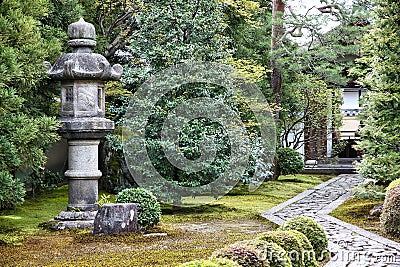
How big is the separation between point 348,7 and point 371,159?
8002 mm

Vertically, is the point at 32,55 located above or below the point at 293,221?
above

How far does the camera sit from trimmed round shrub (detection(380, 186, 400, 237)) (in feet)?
32.2

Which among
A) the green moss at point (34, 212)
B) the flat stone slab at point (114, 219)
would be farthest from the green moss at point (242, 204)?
the green moss at point (34, 212)

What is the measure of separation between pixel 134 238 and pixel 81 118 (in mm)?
2814

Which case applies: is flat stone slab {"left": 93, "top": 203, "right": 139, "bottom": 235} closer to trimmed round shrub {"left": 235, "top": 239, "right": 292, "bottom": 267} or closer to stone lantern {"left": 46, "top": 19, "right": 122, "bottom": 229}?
stone lantern {"left": 46, "top": 19, "right": 122, "bottom": 229}

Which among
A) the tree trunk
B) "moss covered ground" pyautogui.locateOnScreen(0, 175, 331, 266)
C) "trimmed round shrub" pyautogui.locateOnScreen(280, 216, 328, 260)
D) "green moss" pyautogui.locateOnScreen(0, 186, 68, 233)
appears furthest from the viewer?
the tree trunk

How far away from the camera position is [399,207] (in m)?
9.87

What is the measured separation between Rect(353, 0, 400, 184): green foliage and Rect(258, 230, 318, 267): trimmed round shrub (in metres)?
6.71

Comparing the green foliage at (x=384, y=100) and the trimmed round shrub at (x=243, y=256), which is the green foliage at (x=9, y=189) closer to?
the trimmed round shrub at (x=243, y=256)

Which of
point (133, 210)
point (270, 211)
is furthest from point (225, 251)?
point (270, 211)

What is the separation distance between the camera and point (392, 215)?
9891 mm

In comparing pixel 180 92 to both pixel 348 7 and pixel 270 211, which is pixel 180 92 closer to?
A: pixel 270 211

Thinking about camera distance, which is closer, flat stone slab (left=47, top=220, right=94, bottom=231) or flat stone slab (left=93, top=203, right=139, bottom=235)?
flat stone slab (left=93, top=203, right=139, bottom=235)

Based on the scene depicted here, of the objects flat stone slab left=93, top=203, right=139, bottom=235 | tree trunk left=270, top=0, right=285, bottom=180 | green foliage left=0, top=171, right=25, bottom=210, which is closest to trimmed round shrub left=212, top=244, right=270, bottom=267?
green foliage left=0, top=171, right=25, bottom=210
